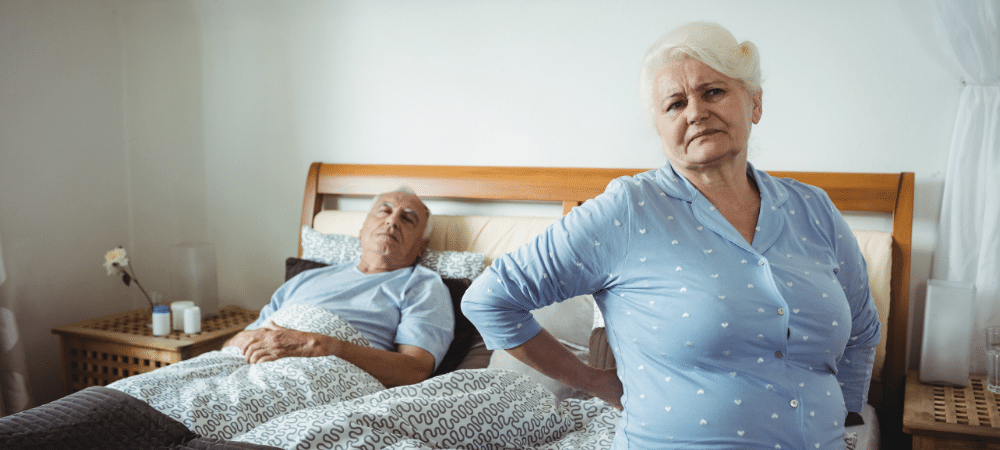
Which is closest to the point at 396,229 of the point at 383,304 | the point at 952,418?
the point at 383,304

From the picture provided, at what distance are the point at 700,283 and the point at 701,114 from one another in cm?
28

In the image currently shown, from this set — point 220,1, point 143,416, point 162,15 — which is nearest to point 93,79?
point 162,15

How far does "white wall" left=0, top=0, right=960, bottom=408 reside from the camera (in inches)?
83.6

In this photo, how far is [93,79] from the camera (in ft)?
9.53

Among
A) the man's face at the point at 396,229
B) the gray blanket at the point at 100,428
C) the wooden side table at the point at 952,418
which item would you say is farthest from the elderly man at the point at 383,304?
the wooden side table at the point at 952,418

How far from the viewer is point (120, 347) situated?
2.46m

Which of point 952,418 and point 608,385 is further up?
point 608,385

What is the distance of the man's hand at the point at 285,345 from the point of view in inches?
73.7

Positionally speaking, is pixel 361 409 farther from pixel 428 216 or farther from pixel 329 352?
pixel 428 216

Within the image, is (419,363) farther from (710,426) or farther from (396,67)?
(396,67)

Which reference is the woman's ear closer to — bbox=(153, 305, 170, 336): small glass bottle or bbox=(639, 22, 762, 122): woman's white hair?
bbox=(639, 22, 762, 122): woman's white hair

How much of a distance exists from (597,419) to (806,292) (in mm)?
769

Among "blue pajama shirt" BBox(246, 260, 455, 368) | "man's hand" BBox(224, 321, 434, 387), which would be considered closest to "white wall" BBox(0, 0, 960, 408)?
"blue pajama shirt" BBox(246, 260, 455, 368)

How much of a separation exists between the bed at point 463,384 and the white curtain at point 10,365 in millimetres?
1004
